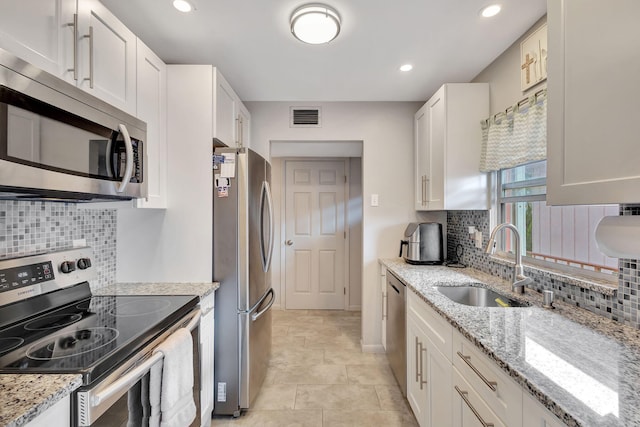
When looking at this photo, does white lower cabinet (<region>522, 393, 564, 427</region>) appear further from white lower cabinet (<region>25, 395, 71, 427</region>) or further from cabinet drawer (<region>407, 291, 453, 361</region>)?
white lower cabinet (<region>25, 395, 71, 427</region>)

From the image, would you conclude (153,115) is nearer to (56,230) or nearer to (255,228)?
(56,230)

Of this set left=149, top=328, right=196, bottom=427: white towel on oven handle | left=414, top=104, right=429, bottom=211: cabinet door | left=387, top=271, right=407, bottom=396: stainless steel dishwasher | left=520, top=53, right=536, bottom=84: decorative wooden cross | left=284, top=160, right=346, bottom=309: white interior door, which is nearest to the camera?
left=149, top=328, right=196, bottom=427: white towel on oven handle

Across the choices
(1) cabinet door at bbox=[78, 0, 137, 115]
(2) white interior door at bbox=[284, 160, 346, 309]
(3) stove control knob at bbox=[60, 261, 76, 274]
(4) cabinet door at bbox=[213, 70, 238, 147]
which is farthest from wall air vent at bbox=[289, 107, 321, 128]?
(3) stove control knob at bbox=[60, 261, 76, 274]

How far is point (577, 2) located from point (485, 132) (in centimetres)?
125

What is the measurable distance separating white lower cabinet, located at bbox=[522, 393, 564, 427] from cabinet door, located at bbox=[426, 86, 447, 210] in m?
1.56

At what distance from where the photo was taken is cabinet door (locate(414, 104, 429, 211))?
2.56 m

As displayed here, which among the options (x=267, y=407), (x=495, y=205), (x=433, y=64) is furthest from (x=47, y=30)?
(x=495, y=205)

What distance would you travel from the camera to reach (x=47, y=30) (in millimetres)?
1031

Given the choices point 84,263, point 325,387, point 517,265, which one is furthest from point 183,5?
point 325,387

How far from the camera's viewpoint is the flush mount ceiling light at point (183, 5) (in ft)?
4.86

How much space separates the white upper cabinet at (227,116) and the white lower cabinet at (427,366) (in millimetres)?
1693

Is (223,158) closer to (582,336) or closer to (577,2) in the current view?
(577,2)

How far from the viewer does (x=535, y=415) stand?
0.77 meters

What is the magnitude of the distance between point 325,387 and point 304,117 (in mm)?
2380
